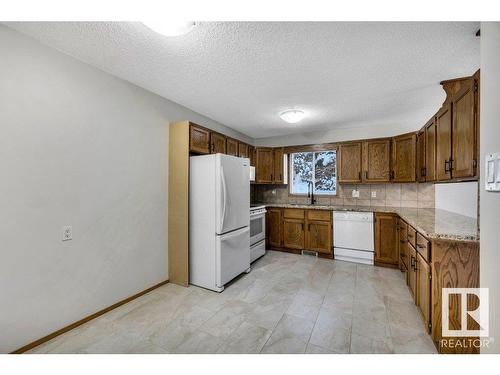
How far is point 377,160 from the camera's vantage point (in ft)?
12.2

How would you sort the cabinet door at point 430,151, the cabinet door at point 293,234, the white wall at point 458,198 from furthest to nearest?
the cabinet door at point 293,234 → the cabinet door at point 430,151 → the white wall at point 458,198

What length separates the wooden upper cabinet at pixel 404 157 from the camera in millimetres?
3342

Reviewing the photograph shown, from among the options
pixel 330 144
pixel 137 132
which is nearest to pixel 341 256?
pixel 330 144

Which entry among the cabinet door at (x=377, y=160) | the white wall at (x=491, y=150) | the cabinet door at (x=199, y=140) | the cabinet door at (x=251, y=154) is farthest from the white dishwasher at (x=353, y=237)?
the white wall at (x=491, y=150)

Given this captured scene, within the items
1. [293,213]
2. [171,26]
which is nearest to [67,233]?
[171,26]

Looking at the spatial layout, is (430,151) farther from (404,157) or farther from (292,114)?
(292,114)

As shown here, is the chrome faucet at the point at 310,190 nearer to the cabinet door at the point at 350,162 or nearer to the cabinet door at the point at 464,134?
the cabinet door at the point at 350,162

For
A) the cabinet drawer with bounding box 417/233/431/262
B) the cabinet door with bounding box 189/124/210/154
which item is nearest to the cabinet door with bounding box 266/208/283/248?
the cabinet door with bounding box 189/124/210/154

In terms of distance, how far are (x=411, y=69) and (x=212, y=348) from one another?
299 centimetres

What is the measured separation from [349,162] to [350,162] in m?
0.02

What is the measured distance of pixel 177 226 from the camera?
2828mm

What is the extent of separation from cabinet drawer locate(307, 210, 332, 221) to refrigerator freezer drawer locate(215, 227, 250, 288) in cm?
134

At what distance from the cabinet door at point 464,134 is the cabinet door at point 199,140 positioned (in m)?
2.61

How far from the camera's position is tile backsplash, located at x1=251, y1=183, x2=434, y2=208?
3.64m
